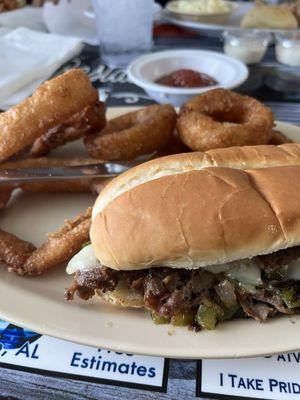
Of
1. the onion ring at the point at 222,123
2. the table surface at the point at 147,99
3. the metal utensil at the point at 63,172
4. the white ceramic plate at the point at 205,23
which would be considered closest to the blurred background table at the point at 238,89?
the table surface at the point at 147,99

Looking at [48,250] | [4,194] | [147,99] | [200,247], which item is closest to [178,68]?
[147,99]

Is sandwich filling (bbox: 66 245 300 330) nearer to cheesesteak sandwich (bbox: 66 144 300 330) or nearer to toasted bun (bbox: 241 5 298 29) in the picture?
cheesesteak sandwich (bbox: 66 144 300 330)

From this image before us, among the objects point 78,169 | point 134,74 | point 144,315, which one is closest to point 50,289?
point 144,315

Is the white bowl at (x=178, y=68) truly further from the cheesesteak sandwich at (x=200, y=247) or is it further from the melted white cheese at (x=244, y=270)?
the melted white cheese at (x=244, y=270)

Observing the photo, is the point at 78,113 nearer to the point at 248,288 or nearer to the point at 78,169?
the point at 78,169

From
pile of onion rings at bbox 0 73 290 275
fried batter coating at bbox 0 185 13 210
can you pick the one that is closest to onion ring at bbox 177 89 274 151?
pile of onion rings at bbox 0 73 290 275
